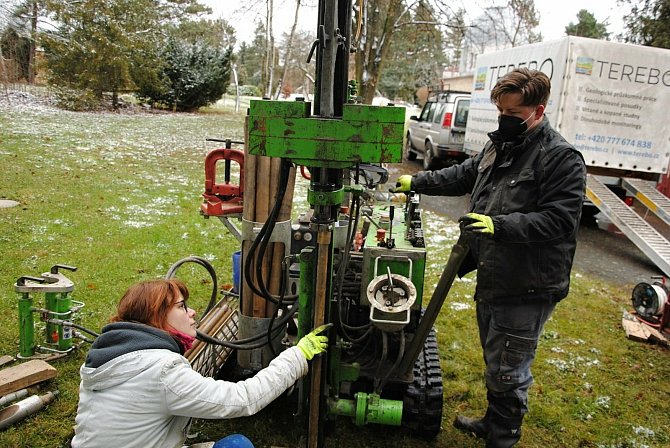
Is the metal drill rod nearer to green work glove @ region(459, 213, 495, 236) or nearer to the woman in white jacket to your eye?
the woman in white jacket

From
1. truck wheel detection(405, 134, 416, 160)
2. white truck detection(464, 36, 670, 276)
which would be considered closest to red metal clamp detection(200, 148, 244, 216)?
white truck detection(464, 36, 670, 276)

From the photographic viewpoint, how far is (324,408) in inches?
102

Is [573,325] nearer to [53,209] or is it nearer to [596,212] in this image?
[596,212]

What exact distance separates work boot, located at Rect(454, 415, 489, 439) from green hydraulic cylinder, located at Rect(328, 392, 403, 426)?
0.75m

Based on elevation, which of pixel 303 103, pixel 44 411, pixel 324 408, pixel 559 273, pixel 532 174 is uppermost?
pixel 303 103

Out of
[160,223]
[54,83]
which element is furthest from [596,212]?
[54,83]

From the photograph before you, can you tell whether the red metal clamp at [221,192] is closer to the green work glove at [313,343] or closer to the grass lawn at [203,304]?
the green work glove at [313,343]

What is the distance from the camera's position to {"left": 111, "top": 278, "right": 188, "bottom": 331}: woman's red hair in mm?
1942

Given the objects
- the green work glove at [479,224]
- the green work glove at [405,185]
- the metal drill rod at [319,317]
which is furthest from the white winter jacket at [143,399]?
the green work glove at [405,185]

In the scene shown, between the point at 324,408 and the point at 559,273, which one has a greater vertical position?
the point at 559,273

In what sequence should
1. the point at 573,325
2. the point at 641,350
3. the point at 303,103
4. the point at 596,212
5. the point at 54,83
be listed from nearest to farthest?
1. the point at 303,103
2. the point at 641,350
3. the point at 573,325
4. the point at 596,212
5. the point at 54,83

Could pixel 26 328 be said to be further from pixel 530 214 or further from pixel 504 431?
pixel 530 214

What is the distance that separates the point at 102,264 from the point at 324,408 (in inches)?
139

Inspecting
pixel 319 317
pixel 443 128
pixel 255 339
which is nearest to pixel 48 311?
pixel 255 339
